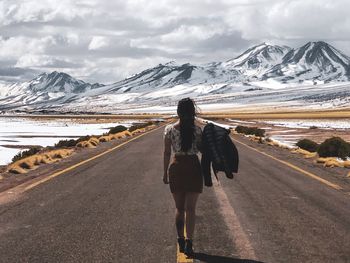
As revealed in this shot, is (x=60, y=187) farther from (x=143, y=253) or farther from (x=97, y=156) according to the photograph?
(x=97, y=156)

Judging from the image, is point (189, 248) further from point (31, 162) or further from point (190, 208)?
point (31, 162)

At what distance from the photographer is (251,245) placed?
696 centimetres

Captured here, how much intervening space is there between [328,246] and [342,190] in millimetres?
5445

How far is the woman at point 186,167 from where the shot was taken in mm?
6508

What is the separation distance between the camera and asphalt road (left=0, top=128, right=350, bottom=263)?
6.58 meters

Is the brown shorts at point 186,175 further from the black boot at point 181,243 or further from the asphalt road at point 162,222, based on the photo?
the asphalt road at point 162,222

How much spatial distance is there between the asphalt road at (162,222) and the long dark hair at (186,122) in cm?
143

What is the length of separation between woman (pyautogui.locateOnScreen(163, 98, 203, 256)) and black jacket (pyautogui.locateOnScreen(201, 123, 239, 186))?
11cm

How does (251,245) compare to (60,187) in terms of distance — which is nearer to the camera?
(251,245)

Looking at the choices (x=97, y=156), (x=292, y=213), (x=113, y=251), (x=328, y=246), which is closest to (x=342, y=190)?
(x=292, y=213)

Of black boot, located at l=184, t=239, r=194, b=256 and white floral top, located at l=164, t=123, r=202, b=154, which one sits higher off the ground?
white floral top, located at l=164, t=123, r=202, b=154

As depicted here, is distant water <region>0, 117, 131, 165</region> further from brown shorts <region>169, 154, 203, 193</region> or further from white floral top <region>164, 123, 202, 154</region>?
brown shorts <region>169, 154, 203, 193</region>

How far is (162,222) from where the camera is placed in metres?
8.33

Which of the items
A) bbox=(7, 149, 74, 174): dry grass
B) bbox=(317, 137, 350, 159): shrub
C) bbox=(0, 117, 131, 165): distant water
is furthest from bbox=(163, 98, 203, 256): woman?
bbox=(0, 117, 131, 165): distant water
